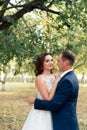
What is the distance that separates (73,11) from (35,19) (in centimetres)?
691

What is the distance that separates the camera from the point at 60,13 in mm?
12039

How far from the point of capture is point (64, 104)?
489 cm

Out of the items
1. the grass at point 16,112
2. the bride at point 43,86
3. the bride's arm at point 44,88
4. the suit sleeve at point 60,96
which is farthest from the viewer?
the grass at point 16,112

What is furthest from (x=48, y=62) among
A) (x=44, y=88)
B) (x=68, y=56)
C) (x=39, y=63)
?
(x=68, y=56)

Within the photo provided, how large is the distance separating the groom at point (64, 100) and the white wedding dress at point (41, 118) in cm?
17

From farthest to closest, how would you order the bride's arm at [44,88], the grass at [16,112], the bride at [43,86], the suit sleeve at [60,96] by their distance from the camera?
1. the grass at [16,112]
2. the bride at [43,86]
3. the bride's arm at [44,88]
4. the suit sleeve at [60,96]

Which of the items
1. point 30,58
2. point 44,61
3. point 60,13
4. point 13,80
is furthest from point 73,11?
point 13,80

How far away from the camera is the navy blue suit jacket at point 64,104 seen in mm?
4820

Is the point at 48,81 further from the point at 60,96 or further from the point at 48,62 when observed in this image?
the point at 60,96

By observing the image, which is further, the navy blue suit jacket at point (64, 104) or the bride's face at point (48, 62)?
the bride's face at point (48, 62)

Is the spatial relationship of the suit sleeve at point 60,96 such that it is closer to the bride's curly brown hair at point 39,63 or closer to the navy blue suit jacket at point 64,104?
the navy blue suit jacket at point 64,104

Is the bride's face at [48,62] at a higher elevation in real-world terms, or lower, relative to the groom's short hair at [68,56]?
lower

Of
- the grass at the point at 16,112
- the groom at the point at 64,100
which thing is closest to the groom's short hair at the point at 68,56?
the groom at the point at 64,100

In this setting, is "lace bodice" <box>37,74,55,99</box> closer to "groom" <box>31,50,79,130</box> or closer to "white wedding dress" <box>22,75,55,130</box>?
"white wedding dress" <box>22,75,55,130</box>
